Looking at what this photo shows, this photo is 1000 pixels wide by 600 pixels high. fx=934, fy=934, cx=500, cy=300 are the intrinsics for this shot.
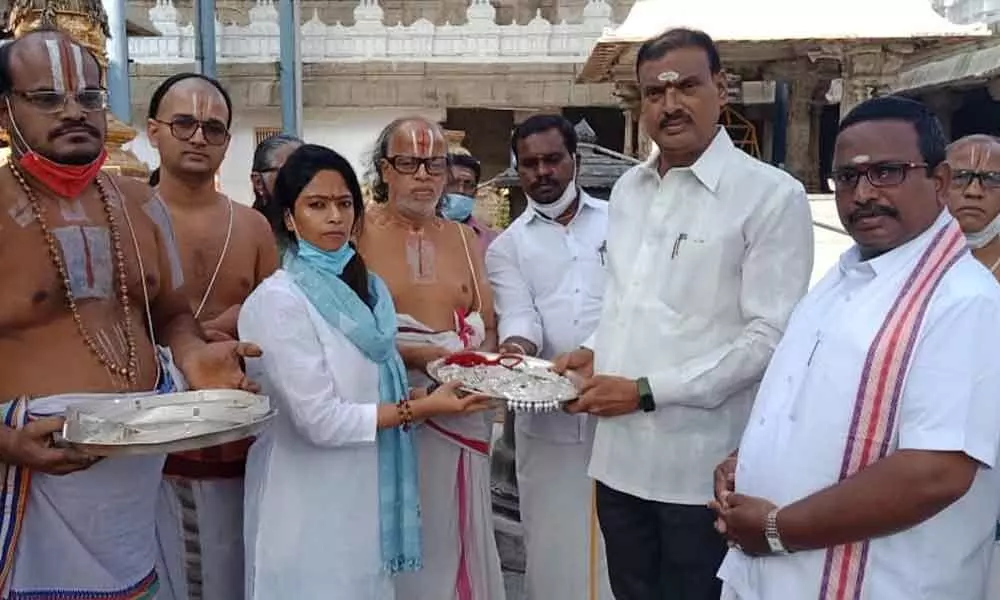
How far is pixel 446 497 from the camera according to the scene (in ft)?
9.66

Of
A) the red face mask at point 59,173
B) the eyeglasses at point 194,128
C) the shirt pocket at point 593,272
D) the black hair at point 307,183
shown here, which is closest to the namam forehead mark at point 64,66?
the red face mask at point 59,173

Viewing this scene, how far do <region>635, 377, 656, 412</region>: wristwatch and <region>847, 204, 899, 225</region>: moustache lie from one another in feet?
2.60

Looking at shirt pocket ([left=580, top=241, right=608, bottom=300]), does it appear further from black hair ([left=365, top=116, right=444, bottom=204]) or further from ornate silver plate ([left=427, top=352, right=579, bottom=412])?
black hair ([left=365, top=116, right=444, bottom=204])

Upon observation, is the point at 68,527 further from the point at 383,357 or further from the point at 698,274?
the point at 698,274

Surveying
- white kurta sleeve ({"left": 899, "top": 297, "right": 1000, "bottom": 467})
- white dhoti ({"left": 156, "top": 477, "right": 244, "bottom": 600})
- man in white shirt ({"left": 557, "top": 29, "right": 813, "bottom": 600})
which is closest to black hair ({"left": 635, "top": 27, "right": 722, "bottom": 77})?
man in white shirt ({"left": 557, "top": 29, "right": 813, "bottom": 600})

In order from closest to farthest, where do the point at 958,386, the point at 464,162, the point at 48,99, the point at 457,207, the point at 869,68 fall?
1. the point at 958,386
2. the point at 48,99
3. the point at 457,207
4. the point at 464,162
5. the point at 869,68

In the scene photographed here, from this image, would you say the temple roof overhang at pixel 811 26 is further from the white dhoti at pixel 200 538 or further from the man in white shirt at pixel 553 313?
the white dhoti at pixel 200 538

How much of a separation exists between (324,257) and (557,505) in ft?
4.45

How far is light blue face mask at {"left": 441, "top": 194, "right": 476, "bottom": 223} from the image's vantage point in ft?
12.8

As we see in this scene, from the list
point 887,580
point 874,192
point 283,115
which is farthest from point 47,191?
point 283,115

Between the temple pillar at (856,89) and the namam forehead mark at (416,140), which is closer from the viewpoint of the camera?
the namam forehead mark at (416,140)

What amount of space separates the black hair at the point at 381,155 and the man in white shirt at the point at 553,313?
0.48 m

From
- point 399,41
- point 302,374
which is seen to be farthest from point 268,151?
point 399,41

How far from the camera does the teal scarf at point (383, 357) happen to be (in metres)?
2.49
